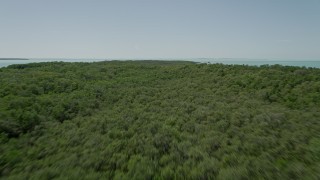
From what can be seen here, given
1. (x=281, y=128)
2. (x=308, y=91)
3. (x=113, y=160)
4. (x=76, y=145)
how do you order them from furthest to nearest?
(x=308, y=91) < (x=281, y=128) < (x=76, y=145) < (x=113, y=160)

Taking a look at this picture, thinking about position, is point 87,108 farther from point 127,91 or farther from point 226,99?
point 226,99

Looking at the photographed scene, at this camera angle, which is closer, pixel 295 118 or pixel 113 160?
pixel 113 160

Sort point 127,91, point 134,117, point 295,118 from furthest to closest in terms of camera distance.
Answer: point 127,91
point 134,117
point 295,118

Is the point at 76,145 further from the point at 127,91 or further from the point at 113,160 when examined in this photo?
the point at 127,91

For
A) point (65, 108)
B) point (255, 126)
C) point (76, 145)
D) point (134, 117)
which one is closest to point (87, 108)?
point (65, 108)

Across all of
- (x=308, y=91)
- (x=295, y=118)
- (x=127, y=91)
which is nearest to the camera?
(x=295, y=118)

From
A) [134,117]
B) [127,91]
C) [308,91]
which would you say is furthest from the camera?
[127,91]

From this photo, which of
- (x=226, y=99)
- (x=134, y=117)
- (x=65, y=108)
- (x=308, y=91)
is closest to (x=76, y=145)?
(x=134, y=117)

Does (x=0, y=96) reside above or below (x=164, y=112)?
above

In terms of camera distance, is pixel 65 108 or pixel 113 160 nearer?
pixel 113 160
